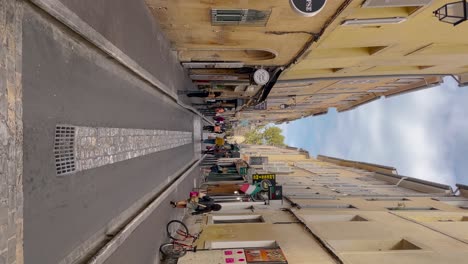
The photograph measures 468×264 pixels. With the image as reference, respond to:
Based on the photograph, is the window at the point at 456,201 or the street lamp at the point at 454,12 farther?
the window at the point at 456,201

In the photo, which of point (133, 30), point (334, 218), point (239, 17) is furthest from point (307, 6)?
point (334, 218)

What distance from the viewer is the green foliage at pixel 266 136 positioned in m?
68.4

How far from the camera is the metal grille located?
4094mm

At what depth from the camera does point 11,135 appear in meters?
3.20

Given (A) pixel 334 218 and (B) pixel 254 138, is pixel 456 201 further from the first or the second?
(B) pixel 254 138

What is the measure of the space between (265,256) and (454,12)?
22.7 feet

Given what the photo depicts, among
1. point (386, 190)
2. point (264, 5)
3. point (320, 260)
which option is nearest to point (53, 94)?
point (264, 5)

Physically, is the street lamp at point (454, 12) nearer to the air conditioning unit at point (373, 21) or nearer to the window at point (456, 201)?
the air conditioning unit at point (373, 21)

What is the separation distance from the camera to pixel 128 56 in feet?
21.1

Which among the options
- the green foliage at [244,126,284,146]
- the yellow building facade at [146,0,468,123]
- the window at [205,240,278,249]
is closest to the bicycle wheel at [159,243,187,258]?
the window at [205,240,278,249]

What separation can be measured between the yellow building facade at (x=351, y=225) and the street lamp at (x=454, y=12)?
5.49 m

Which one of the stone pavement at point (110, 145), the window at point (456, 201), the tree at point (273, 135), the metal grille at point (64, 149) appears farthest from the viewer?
the tree at point (273, 135)

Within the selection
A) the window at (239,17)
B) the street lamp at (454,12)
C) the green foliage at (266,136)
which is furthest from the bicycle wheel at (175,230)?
the green foliage at (266,136)

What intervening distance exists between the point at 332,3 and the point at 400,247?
22.3ft
